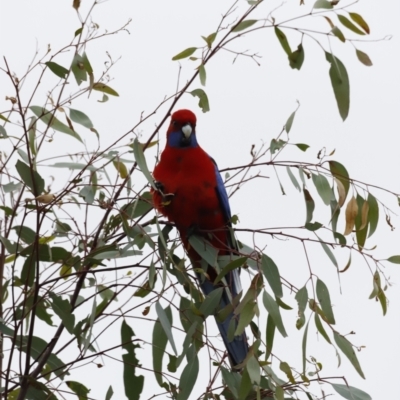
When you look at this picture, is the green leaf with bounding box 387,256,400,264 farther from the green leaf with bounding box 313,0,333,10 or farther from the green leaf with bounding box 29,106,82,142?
the green leaf with bounding box 29,106,82,142

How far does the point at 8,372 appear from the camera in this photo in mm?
1930

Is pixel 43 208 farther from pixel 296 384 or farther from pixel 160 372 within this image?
pixel 296 384

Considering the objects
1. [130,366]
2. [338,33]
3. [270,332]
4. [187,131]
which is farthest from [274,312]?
[187,131]

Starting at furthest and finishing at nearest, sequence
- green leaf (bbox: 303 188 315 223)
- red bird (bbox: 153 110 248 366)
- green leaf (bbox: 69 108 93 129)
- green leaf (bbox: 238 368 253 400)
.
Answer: red bird (bbox: 153 110 248 366), green leaf (bbox: 69 108 93 129), green leaf (bbox: 303 188 315 223), green leaf (bbox: 238 368 253 400)

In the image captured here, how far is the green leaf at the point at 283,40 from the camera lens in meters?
2.15

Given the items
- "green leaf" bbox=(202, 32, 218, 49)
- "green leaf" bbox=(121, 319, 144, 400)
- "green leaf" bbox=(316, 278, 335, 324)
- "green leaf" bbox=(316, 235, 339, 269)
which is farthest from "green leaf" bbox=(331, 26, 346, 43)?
"green leaf" bbox=(121, 319, 144, 400)

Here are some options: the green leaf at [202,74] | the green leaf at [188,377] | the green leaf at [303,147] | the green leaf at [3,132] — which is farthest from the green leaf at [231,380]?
the green leaf at [3,132]

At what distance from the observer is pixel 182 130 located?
295 centimetres

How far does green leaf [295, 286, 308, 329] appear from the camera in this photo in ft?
6.44

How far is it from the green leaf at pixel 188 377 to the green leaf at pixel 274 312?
216 mm

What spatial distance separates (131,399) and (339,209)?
29.6 inches

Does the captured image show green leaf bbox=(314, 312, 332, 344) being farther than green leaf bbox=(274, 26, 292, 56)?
No

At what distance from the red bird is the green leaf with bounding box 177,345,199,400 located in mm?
504

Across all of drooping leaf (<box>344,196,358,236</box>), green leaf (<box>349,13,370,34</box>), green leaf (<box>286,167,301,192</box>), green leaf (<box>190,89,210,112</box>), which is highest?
green leaf (<box>190,89,210,112</box>)
